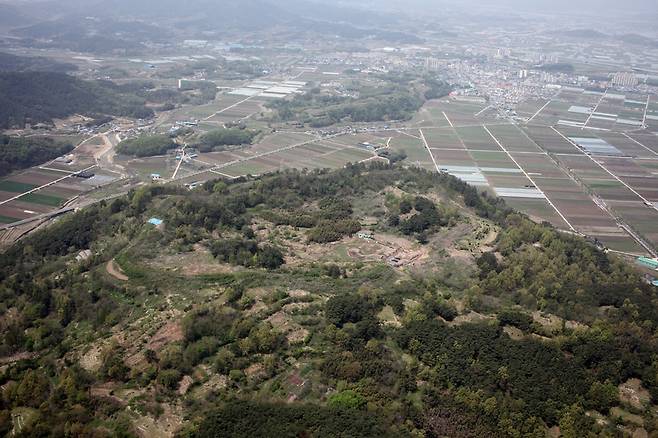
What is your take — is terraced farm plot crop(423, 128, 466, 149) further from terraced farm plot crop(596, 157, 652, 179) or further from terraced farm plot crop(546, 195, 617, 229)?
terraced farm plot crop(546, 195, 617, 229)

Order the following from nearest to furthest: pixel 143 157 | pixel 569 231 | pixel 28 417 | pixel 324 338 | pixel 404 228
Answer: pixel 28 417 → pixel 324 338 → pixel 404 228 → pixel 569 231 → pixel 143 157

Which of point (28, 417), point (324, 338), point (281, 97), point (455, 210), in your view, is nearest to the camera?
point (28, 417)

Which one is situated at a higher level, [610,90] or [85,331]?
[610,90]

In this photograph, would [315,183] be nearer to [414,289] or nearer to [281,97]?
[414,289]

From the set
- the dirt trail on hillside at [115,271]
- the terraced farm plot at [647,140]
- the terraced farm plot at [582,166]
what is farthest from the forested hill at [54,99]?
the terraced farm plot at [647,140]

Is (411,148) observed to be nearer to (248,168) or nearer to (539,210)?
(248,168)

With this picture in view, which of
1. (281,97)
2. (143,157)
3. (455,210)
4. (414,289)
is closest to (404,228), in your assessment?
(455,210)

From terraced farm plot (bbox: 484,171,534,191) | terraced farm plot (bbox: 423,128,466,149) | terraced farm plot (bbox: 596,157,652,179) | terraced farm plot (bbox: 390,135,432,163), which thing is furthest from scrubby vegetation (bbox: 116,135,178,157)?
terraced farm plot (bbox: 596,157,652,179)

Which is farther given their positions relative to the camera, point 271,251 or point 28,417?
point 271,251
